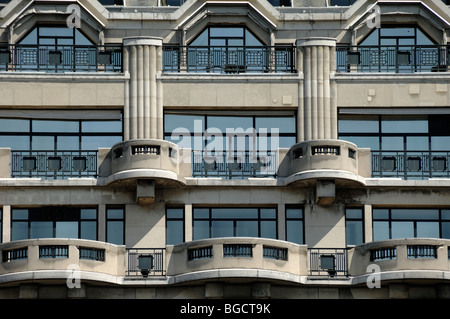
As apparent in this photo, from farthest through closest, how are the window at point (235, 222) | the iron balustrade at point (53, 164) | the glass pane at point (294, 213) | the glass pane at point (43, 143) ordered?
the glass pane at point (43, 143), the iron balustrade at point (53, 164), the glass pane at point (294, 213), the window at point (235, 222)

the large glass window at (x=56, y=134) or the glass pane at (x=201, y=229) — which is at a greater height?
the large glass window at (x=56, y=134)

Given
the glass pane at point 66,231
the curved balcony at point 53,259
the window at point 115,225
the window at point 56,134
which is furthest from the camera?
the window at point 56,134

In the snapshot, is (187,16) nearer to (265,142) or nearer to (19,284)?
(265,142)

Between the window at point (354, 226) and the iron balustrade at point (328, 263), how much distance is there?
1.26m

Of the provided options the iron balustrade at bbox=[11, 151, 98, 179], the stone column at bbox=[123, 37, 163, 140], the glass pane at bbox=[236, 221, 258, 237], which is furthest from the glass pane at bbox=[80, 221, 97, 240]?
the glass pane at bbox=[236, 221, 258, 237]

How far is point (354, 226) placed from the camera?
72.2 meters

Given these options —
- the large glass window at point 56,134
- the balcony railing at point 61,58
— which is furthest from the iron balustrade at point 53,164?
the balcony railing at point 61,58

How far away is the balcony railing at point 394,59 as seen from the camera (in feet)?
244

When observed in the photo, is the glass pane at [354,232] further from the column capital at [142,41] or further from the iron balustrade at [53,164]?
the column capital at [142,41]

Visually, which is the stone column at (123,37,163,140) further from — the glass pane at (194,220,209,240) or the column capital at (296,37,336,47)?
the column capital at (296,37,336,47)

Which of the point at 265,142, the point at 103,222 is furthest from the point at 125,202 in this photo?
the point at 265,142

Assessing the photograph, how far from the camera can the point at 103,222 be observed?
71.8 m

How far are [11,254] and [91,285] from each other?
2858mm

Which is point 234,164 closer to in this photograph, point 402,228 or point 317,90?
point 317,90
